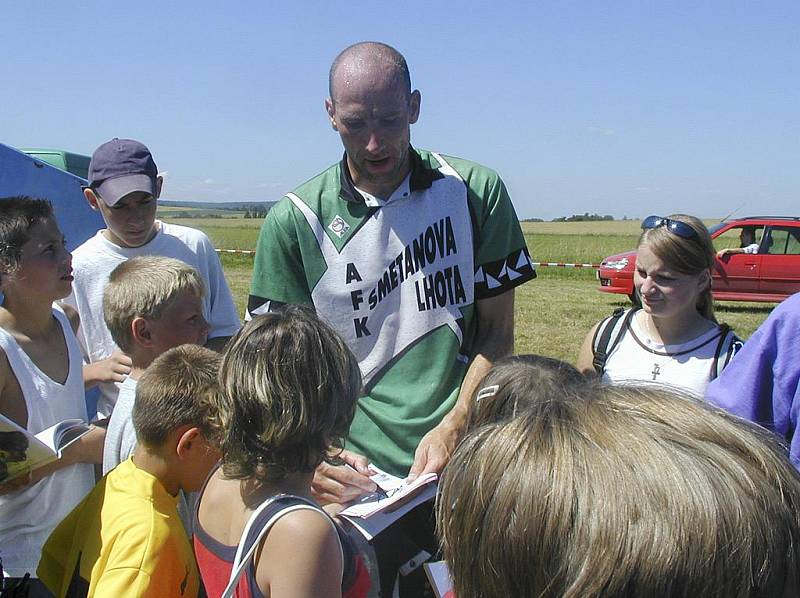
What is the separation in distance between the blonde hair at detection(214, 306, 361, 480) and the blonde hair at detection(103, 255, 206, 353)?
0.88 metres

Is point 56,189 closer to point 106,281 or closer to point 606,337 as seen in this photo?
point 106,281

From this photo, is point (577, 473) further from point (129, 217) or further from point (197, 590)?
point (129, 217)

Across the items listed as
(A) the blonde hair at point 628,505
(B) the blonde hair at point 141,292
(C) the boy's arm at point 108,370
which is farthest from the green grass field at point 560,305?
(A) the blonde hair at point 628,505

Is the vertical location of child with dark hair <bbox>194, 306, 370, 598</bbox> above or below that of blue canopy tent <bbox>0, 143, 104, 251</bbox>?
below

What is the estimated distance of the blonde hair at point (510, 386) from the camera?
194 cm

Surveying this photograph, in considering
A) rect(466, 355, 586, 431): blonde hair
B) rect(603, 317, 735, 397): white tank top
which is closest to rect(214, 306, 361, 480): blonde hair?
rect(466, 355, 586, 431): blonde hair

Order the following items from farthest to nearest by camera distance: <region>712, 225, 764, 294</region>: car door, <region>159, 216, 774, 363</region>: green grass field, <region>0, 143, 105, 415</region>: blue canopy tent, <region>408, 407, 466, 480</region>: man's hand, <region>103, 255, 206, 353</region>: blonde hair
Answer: <region>712, 225, 764, 294</region>: car door
<region>159, 216, 774, 363</region>: green grass field
<region>0, 143, 105, 415</region>: blue canopy tent
<region>103, 255, 206, 353</region>: blonde hair
<region>408, 407, 466, 480</region>: man's hand

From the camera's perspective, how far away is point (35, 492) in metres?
2.45

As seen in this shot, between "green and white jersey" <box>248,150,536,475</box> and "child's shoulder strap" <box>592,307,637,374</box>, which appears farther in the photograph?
"child's shoulder strap" <box>592,307,637,374</box>

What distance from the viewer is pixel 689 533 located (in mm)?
688

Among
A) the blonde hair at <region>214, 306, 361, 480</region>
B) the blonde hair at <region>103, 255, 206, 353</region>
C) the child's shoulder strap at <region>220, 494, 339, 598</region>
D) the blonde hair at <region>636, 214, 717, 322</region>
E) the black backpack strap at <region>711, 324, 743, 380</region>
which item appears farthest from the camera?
the blonde hair at <region>636, 214, 717, 322</region>

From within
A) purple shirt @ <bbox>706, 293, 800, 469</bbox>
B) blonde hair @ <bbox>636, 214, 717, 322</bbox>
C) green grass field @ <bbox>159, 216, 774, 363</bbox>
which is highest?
blonde hair @ <bbox>636, 214, 717, 322</bbox>

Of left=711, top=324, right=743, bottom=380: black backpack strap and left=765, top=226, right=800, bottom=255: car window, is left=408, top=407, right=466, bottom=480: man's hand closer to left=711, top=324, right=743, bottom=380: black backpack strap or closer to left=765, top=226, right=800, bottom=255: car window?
left=711, top=324, right=743, bottom=380: black backpack strap

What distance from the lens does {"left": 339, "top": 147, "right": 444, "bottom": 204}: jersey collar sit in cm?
255
